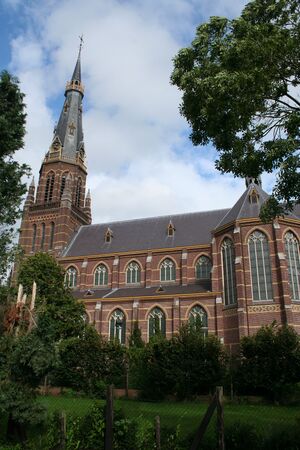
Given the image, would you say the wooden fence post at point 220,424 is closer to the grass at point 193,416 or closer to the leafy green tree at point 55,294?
the grass at point 193,416

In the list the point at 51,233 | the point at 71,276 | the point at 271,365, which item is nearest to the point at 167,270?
the point at 71,276

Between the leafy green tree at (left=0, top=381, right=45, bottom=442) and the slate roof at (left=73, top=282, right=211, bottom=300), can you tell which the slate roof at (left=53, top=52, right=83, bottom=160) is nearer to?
the slate roof at (left=73, top=282, right=211, bottom=300)

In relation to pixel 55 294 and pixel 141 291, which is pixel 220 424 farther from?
pixel 141 291

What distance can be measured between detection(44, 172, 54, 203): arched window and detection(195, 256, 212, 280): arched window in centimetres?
1982

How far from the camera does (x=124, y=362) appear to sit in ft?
76.5

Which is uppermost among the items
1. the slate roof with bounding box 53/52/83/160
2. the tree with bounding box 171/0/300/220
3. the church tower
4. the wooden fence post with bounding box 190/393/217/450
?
the slate roof with bounding box 53/52/83/160

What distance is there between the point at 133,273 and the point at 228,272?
11095 mm

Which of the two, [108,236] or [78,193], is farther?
[78,193]

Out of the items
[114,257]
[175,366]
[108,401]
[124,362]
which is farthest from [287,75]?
[114,257]

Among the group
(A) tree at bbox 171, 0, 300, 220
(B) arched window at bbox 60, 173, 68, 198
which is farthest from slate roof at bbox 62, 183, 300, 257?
(A) tree at bbox 171, 0, 300, 220

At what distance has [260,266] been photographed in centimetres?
2942

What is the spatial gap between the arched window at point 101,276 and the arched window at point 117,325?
5456 millimetres

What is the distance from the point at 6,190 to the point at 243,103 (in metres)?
9.33

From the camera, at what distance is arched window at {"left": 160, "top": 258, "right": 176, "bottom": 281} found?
37.2m
